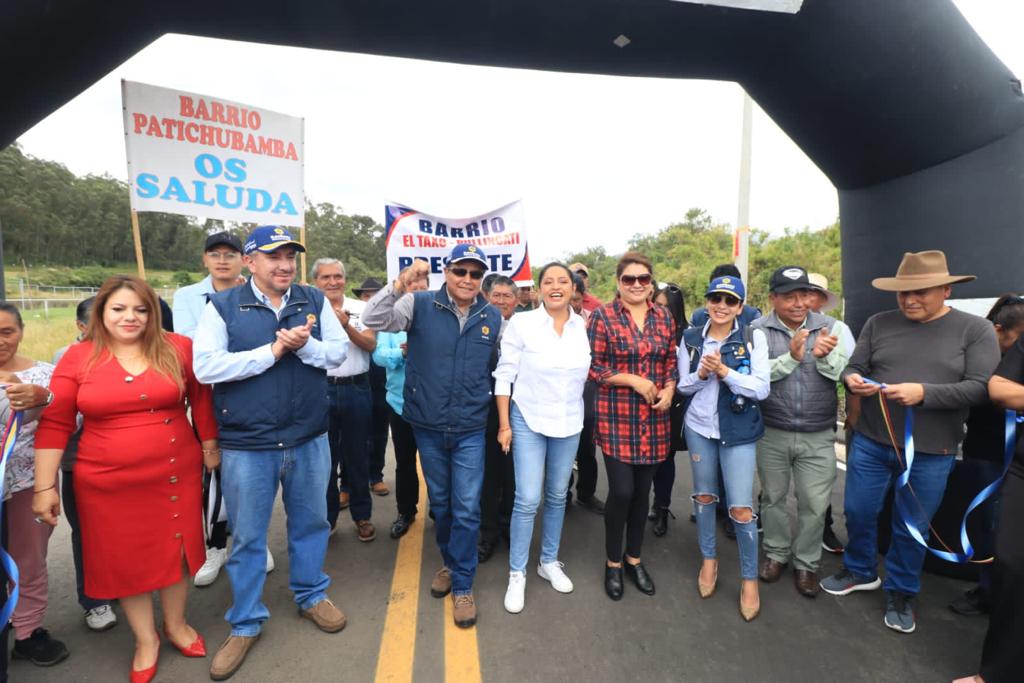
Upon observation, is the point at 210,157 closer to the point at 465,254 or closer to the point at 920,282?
the point at 465,254

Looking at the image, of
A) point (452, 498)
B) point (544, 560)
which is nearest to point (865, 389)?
point (544, 560)

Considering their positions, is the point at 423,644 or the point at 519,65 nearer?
the point at 423,644

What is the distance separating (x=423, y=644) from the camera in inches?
104

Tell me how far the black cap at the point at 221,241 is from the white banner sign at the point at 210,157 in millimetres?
551

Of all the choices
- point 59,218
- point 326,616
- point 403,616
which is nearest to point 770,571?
point 403,616

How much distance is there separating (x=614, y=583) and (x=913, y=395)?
6.73 feet

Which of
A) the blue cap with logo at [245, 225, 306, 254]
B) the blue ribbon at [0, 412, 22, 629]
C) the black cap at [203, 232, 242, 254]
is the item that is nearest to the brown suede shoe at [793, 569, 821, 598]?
the blue cap with logo at [245, 225, 306, 254]

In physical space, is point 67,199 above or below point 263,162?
above

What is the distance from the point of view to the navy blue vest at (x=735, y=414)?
2936mm

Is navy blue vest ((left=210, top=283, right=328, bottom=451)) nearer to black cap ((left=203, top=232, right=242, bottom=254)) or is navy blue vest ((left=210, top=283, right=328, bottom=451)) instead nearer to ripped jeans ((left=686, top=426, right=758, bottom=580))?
black cap ((left=203, top=232, right=242, bottom=254))

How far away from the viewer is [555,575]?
126 inches

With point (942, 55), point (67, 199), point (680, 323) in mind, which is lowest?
point (680, 323)

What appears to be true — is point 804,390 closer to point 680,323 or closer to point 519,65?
point 680,323

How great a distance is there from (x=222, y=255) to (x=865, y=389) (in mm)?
4282
